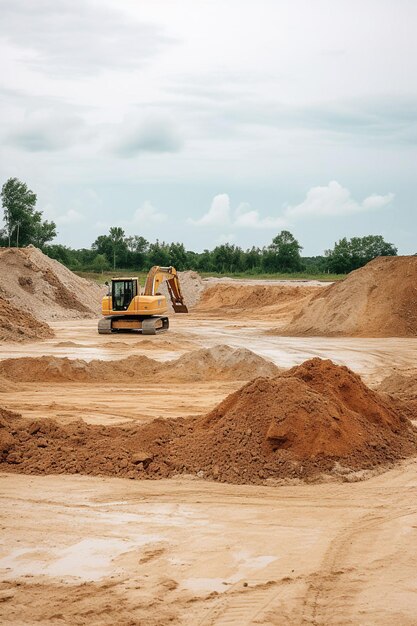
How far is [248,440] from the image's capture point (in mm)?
10109

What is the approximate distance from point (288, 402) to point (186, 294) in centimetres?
4464

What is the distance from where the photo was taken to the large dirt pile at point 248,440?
9.92 m

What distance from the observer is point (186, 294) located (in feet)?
180

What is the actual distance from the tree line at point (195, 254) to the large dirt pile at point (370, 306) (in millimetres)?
44125

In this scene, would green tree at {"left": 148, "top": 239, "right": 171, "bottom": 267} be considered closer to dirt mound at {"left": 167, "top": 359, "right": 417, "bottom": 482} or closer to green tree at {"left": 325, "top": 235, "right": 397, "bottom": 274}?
green tree at {"left": 325, "top": 235, "right": 397, "bottom": 274}

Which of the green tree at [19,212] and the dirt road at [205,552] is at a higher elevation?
the green tree at [19,212]

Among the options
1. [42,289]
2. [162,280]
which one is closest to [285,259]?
[42,289]

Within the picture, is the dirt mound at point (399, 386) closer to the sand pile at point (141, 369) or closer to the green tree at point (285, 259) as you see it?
the sand pile at point (141, 369)

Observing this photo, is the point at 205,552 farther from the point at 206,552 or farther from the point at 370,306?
the point at 370,306

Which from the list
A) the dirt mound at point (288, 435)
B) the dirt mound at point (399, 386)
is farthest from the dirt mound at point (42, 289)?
the dirt mound at point (288, 435)

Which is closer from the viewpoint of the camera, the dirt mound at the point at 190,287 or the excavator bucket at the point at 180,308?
the excavator bucket at the point at 180,308

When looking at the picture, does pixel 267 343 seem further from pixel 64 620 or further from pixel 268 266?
pixel 268 266

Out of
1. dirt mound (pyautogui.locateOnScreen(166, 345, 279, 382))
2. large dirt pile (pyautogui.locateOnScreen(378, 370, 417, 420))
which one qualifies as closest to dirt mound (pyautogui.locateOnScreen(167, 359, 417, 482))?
large dirt pile (pyautogui.locateOnScreen(378, 370, 417, 420))

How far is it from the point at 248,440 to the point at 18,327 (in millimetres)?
20003
